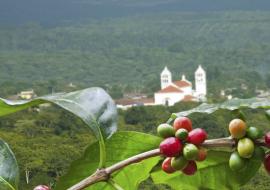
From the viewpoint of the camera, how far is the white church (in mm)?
40969

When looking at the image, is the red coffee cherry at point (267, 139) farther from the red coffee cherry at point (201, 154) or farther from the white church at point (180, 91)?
the white church at point (180, 91)

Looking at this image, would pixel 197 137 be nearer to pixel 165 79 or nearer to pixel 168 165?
pixel 168 165

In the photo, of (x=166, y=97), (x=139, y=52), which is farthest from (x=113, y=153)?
(x=139, y=52)

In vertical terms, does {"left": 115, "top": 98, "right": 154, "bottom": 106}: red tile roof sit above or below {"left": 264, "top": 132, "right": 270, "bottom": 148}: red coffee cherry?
below

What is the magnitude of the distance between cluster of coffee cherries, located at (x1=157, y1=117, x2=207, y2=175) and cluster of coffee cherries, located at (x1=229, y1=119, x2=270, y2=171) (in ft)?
0.09

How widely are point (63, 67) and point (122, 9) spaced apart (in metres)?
43.7

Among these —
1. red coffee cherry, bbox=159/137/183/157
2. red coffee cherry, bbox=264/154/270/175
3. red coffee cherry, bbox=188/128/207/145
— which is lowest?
red coffee cherry, bbox=264/154/270/175

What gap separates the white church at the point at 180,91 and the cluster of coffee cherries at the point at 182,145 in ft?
117

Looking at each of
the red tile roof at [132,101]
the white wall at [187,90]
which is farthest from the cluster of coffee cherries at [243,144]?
the white wall at [187,90]

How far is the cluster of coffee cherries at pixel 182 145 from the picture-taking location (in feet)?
1.66

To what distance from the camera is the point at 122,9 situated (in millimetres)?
93062

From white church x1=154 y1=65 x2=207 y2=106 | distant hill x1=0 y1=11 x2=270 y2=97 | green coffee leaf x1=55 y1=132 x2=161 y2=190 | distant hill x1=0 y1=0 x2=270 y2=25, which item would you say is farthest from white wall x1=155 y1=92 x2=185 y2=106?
distant hill x1=0 y1=0 x2=270 y2=25

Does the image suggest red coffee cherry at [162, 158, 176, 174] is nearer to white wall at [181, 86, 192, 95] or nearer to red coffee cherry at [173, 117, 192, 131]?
red coffee cherry at [173, 117, 192, 131]

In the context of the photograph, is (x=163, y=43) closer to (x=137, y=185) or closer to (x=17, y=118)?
(x=17, y=118)
